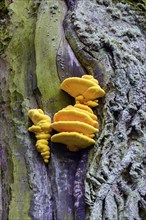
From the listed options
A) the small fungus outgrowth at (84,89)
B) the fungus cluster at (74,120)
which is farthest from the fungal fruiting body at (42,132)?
the small fungus outgrowth at (84,89)

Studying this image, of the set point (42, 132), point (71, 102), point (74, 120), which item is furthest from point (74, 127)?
point (71, 102)

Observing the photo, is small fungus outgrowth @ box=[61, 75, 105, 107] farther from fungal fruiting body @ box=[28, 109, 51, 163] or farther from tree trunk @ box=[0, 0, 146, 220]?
fungal fruiting body @ box=[28, 109, 51, 163]

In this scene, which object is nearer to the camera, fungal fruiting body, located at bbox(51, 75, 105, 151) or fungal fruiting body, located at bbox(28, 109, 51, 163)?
fungal fruiting body, located at bbox(51, 75, 105, 151)

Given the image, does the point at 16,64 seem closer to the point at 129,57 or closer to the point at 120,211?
the point at 129,57

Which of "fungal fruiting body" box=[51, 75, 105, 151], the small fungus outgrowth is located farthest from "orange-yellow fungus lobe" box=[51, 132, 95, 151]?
the small fungus outgrowth

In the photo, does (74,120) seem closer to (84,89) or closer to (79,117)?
(79,117)

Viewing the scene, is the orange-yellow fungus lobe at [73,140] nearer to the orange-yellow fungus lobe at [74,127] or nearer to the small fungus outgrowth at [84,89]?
the orange-yellow fungus lobe at [74,127]

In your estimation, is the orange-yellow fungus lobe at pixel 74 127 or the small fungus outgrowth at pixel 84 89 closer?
the orange-yellow fungus lobe at pixel 74 127
